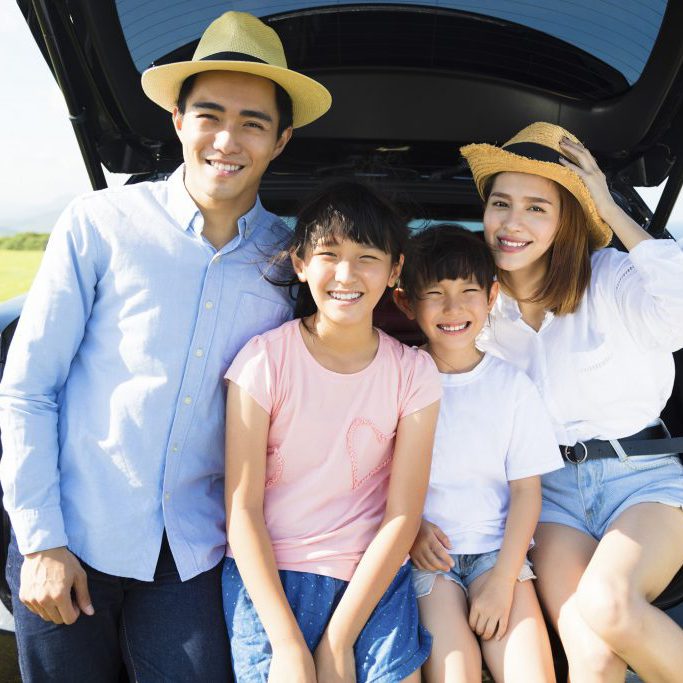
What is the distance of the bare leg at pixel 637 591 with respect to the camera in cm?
145

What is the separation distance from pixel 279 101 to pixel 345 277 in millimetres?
481

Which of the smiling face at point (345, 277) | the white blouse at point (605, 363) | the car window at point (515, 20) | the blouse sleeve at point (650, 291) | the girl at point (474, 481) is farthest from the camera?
the car window at point (515, 20)

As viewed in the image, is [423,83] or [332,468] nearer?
[332,468]

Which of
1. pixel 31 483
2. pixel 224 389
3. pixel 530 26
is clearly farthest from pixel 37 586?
pixel 530 26

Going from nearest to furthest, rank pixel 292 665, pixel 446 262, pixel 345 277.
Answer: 1. pixel 292 665
2. pixel 345 277
3. pixel 446 262

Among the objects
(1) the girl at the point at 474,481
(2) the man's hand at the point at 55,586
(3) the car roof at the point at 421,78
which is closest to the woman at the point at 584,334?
(1) the girl at the point at 474,481

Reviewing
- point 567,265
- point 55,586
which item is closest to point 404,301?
point 567,265

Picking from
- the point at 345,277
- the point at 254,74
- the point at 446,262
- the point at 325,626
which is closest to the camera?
the point at 325,626

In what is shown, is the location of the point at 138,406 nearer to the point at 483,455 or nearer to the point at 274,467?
the point at 274,467

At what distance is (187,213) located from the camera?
5.41 ft

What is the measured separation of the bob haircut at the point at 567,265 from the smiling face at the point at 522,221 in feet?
0.09

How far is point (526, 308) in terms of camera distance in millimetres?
1941

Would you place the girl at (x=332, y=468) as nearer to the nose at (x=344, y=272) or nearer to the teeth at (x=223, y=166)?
the nose at (x=344, y=272)

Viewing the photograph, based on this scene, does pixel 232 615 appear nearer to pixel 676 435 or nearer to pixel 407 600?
pixel 407 600
